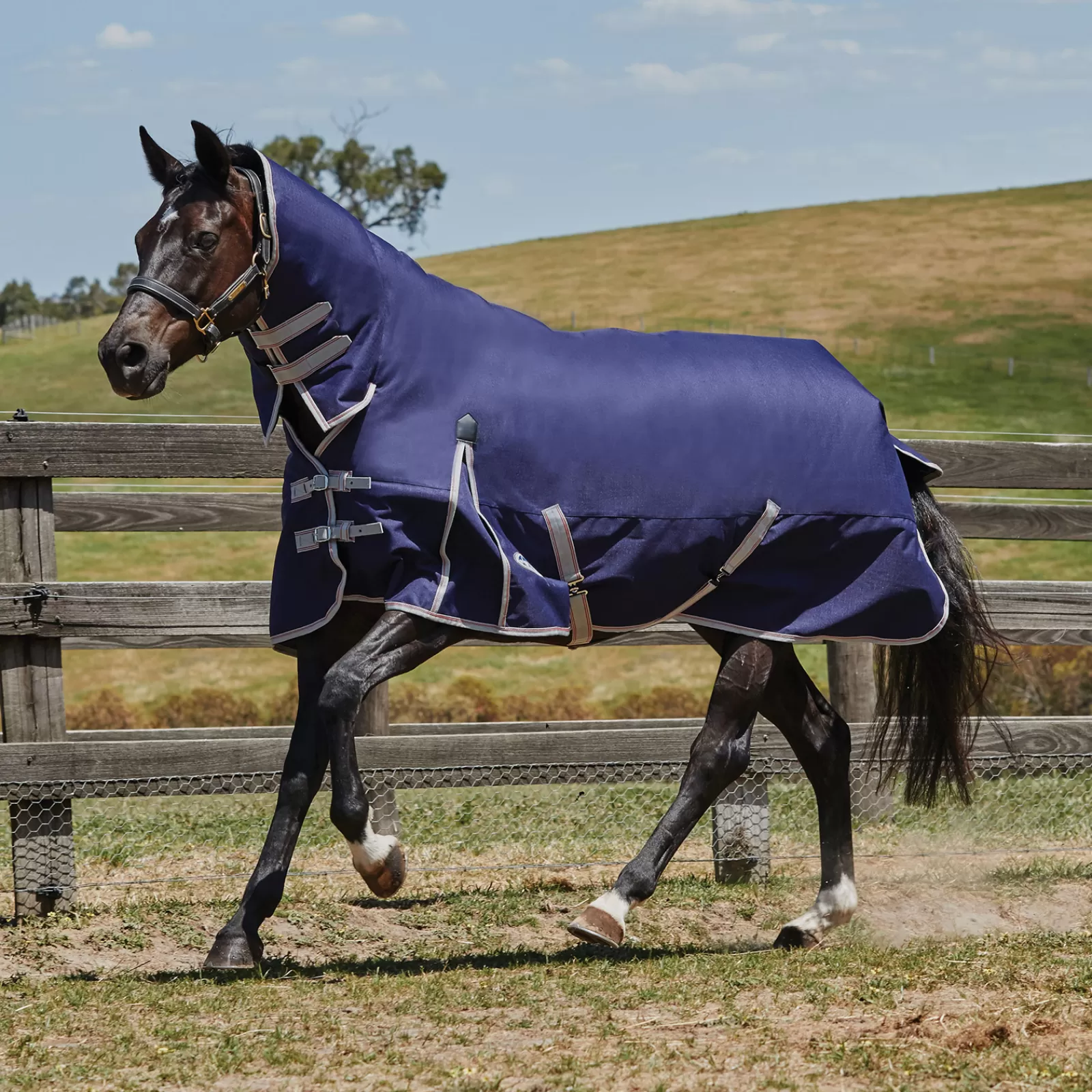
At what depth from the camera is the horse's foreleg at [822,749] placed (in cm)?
489

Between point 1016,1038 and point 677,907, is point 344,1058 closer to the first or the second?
point 1016,1038

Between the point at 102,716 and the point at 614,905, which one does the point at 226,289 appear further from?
the point at 102,716

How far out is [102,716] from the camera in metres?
14.3

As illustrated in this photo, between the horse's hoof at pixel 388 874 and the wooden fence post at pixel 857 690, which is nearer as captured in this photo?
the horse's hoof at pixel 388 874

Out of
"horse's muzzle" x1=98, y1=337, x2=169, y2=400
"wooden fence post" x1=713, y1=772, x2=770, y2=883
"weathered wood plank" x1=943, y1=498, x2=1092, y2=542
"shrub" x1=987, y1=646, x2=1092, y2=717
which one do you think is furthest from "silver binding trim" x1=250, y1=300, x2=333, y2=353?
"shrub" x1=987, y1=646, x2=1092, y2=717

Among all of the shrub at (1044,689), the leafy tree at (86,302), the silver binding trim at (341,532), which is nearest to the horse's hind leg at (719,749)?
the silver binding trim at (341,532)

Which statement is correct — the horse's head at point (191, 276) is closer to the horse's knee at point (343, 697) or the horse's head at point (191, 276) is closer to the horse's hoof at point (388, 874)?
the horse's knee at point (343, 697)

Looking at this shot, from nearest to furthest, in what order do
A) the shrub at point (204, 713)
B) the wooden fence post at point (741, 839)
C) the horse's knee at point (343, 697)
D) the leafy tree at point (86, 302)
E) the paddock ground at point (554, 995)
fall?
the paddock ground at point (554, 995)
the horse's knee at point (343, 697)
the wooden fence post at point (741, 839)
the shrub at point (204, 713)
the leafy tree at point (86, 302)

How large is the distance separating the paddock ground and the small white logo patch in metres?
1.19

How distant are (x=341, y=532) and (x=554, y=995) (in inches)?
56.1

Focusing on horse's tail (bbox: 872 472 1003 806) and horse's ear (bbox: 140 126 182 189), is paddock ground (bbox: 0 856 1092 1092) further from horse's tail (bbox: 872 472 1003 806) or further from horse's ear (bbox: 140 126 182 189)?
horse's ear (bbox: 140 126 182 189)

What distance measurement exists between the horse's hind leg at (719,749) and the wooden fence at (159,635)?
0.98m

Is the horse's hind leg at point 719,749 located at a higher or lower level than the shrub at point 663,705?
higher

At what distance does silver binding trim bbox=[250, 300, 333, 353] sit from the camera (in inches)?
162
